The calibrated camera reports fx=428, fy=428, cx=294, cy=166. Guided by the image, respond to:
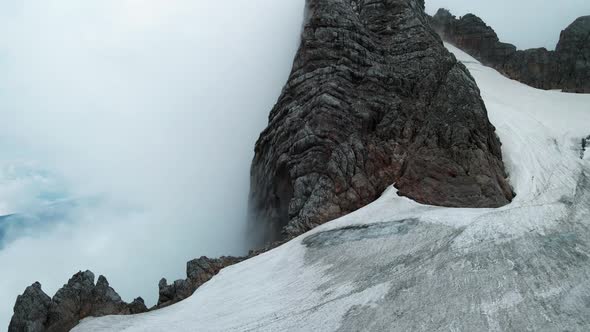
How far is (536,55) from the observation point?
62125mm

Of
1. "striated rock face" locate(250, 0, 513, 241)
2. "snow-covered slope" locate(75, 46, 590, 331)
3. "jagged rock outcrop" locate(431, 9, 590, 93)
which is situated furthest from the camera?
"jagged rock outcrop" locate(431, 9, 590, 93)

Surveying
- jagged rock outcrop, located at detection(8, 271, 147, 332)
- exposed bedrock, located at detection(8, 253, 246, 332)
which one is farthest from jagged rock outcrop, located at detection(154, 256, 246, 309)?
jagged rock outcrop, located at detection(8, 271, 147, 332)

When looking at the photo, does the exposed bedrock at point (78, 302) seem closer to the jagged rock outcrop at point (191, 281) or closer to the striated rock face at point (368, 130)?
the jagged rock outcrop at point (191, 281)

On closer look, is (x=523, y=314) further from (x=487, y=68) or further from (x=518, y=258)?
(x=487, y=68)

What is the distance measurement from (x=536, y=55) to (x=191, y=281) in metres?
60.7

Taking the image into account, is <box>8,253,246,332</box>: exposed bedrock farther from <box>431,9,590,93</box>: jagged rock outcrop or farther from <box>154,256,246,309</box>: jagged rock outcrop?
<box>431,9,590,93</box>: jagged rock outcrop

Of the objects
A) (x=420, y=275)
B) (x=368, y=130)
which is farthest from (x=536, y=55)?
(x=420, y=275)

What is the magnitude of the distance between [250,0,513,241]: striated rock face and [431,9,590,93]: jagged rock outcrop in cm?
3225

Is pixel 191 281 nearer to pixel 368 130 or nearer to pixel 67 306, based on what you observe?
pixel 67 306

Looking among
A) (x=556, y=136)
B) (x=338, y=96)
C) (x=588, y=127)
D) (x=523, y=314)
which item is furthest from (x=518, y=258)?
(x=588, y=127)

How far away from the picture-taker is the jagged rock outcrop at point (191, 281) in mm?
22047

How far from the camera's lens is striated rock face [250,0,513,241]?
25.2 meters

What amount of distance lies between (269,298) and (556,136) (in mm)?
26522

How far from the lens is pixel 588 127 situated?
33.8 m
